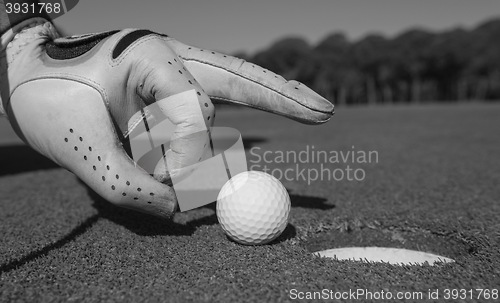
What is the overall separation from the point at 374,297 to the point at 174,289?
1.03 metres

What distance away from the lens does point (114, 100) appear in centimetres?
253

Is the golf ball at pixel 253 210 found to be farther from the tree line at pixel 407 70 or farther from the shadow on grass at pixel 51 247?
the tree line at pixel 407 70

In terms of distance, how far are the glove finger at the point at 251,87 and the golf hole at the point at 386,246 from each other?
3.47 feet

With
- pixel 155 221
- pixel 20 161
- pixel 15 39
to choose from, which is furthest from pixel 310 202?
pixel 20 161

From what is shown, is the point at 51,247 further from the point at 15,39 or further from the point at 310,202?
the point at 310,202

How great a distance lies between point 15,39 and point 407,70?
192 ft

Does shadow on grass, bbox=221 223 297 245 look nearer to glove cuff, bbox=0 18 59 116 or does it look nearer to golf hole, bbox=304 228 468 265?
golf hole, bbox=304 228 468 265

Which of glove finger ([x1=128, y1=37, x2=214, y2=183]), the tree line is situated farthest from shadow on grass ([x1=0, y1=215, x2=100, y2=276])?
the tree line

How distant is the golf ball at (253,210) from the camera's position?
270cm

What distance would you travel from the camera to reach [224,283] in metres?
2.18

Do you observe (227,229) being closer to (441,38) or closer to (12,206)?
(12,206)

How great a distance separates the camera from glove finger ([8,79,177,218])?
2.44 metres

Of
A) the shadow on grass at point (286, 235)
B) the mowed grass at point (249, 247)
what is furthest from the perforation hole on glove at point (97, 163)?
the shadow on grass at point (286, 235)

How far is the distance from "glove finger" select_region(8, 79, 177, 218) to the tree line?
50097mm
